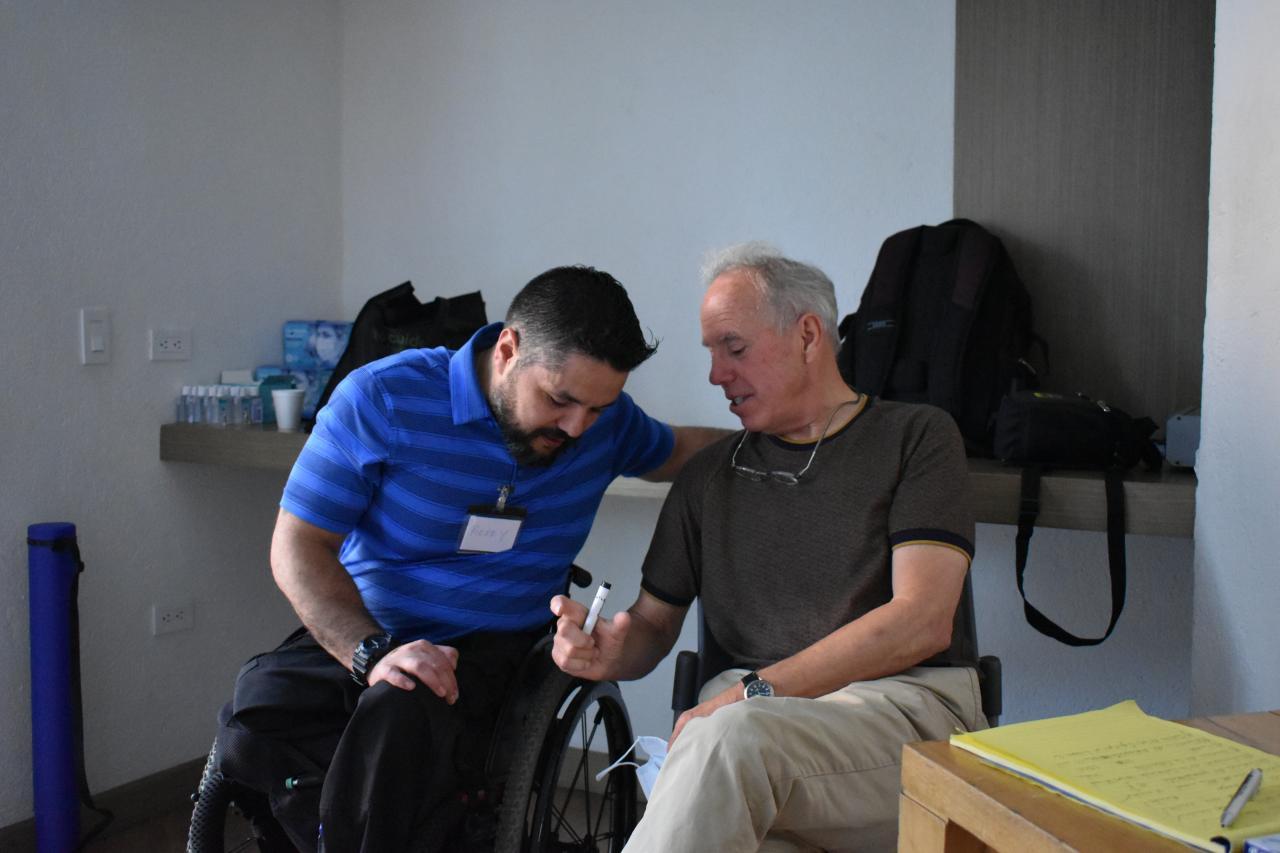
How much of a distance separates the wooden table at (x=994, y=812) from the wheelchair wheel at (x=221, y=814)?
1.19 meters

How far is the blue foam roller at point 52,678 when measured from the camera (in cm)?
254

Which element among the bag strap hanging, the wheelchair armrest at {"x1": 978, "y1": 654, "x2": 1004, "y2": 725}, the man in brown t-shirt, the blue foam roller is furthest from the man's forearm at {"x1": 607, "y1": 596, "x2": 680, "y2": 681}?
the blue foam roller

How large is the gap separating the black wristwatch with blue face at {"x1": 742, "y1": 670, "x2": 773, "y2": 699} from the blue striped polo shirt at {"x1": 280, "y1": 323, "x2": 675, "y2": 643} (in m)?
0.47

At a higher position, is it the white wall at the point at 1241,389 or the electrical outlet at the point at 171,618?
the white wall at the point at 1241,389

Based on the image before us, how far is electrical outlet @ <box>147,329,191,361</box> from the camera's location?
287 cm

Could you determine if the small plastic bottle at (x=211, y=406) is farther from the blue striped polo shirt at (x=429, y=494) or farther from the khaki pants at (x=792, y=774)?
the khaki pants at (x=792, y=774)

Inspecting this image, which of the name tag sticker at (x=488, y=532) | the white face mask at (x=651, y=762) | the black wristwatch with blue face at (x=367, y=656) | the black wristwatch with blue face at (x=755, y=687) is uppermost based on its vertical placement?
the name tag sticker at (x=488, y=532)

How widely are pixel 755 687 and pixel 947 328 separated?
1063mm

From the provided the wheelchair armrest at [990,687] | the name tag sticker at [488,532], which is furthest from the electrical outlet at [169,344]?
the wheelchair armrest at [990,687]

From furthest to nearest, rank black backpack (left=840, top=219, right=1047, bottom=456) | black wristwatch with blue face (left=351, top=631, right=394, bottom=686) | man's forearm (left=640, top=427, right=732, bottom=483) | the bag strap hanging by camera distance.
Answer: black backpack (left=840, top=219, right=1047, bottom=456) → man's forearm (left=640, top=427, right=732, bottom=483) → the bag strap hanging → black wristwatch with blue face (left=351, top=631, right=394, bottom=686)

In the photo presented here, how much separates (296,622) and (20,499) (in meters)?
0.98

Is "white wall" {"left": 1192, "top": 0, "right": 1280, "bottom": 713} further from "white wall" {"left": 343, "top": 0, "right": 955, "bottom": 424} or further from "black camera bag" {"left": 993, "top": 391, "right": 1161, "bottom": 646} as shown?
"white wall" {"left": 343, "top": 0, "right": 955, "bottom": 424}

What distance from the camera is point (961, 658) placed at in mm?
1756

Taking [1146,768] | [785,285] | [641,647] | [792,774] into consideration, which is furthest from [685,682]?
[1146,768]
